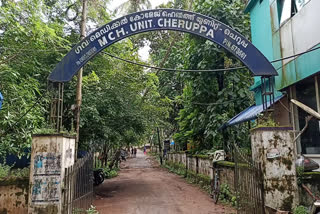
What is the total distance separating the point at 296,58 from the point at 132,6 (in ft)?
35.1

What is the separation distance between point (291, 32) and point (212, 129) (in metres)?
5.57

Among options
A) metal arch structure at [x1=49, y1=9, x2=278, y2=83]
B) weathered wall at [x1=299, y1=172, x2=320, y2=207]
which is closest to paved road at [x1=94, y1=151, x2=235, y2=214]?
weathered wall at [x1=299, y1=172, x2=320, y2=207]

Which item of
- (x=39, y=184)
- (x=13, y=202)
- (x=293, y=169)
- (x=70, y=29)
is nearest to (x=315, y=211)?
(x=293, y=169)

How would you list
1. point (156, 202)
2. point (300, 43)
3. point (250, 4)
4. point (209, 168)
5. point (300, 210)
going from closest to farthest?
point (300, 210) < point (300, 43) < point (156, 202) < point (250, 4) < point (209, 168)

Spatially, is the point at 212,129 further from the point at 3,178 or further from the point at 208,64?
the point at 3,178

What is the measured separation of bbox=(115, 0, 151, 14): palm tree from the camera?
51.7 feet

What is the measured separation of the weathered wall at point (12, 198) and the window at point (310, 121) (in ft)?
25.1

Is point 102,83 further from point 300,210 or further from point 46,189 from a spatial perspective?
point 300,210

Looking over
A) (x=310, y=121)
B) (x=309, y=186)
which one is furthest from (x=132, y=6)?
(x=309, y=186)

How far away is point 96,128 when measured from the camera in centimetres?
1021

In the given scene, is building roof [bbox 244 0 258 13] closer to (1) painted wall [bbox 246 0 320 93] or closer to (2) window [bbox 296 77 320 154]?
(1) painted wall [bbox 246 0 320 93]

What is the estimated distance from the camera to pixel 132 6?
52.0 ft

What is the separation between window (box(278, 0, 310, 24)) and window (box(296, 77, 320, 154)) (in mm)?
2137

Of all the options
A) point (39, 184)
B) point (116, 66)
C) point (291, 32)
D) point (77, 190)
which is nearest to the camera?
point (39, 184)
